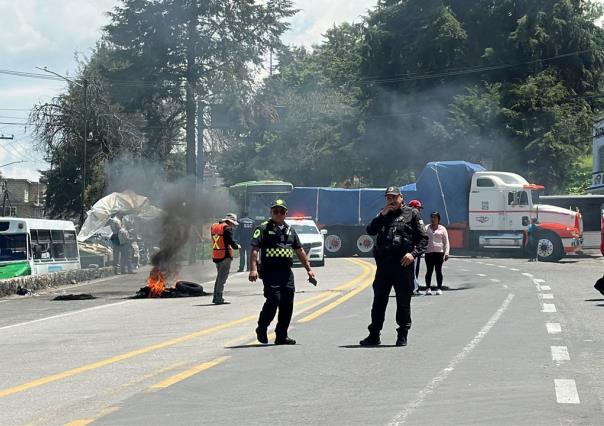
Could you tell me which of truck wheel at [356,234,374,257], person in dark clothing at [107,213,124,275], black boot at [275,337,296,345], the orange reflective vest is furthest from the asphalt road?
truck wheel at [356,234,374,257]

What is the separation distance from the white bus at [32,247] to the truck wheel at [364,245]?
15643 millimetres

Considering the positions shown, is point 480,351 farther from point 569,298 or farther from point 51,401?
point 569,298

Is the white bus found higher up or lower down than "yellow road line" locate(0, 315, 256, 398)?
higher up

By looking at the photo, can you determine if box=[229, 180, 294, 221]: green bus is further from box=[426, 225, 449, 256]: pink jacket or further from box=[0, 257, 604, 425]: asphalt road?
box=[0, 257, 604, 425]: asphalt road

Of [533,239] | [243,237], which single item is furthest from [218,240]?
[533,239]

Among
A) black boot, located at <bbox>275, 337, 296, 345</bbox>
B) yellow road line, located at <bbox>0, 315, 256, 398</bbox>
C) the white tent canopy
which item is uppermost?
the white tent canopy

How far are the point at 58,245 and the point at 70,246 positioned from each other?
4.22 feet

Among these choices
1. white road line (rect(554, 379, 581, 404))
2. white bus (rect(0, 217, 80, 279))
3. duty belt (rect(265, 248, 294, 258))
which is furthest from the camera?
white bus (rect(0, 217, 80, 279))

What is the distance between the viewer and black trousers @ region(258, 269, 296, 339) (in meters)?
13.4

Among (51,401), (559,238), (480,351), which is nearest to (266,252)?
(480,351)

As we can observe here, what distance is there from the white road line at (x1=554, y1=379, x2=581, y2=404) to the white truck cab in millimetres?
30741

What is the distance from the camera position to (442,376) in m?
10.3

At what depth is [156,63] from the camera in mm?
53000

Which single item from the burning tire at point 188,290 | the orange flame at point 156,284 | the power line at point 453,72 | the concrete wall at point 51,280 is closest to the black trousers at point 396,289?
the burning tire at point 188,290
